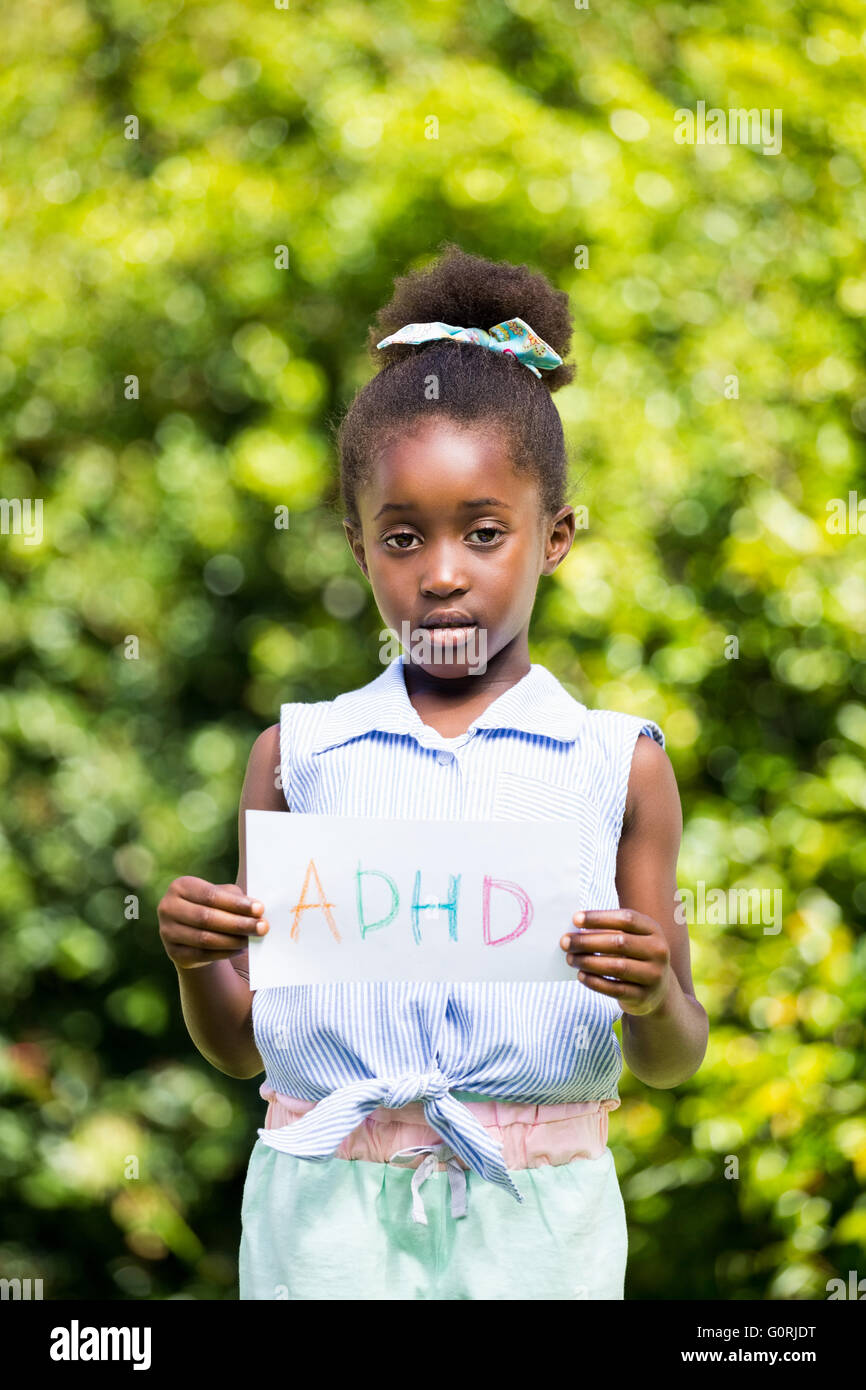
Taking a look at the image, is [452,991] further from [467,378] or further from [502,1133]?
[467,378]

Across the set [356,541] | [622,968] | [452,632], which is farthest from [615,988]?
[356,541]

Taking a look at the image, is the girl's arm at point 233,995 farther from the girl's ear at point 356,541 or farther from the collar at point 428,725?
the girl's ear at point 356,541

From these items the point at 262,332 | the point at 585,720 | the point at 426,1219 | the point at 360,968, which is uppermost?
the point at 262,332

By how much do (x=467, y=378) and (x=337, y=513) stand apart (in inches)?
43.7

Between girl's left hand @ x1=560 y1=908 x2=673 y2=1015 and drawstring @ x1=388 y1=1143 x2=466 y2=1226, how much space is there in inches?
9.4

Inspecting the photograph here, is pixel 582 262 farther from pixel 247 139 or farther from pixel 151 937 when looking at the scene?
pixel 151 937

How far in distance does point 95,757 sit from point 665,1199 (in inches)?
57.5

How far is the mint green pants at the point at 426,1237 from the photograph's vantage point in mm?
1446

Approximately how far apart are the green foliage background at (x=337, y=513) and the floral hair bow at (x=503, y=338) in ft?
3.50

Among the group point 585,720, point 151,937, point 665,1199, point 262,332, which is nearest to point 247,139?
point 262,332

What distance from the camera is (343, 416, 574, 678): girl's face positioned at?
1551mm

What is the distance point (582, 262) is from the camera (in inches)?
114

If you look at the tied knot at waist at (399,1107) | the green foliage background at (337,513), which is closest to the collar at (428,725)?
the tied knot at waist at (399,1107)

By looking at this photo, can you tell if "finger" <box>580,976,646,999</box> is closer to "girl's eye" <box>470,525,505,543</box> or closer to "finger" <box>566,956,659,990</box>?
"finger" <box>566,956,659,990</box>
